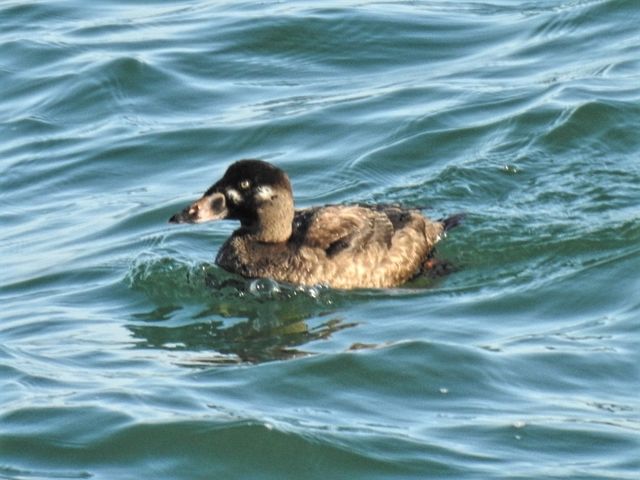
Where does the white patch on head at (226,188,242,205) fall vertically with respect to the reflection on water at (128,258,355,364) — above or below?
above

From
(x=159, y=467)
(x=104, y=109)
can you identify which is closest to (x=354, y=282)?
(x=159, y=467)

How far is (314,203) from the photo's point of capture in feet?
48.1

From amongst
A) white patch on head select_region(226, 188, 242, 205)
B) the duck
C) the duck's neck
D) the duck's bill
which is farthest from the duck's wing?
the duck's bill

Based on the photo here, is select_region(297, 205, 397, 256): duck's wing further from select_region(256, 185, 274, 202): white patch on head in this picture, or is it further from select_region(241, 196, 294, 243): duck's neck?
select_region(256, 185, 274, 202): white patch on head

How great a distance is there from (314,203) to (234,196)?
257 centimetres

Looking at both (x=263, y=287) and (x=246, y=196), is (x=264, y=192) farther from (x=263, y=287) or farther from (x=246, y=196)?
(x=263, y=287)

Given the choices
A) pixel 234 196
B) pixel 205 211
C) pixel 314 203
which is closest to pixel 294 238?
pixel 234 196

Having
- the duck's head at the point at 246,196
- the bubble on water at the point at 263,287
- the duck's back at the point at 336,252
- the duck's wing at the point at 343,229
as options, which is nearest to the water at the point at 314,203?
the bubble on water at the point at 263,287

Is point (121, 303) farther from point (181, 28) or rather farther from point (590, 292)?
point (181, 28)

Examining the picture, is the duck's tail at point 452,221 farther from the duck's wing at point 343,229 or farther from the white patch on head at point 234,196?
the white patch on head at point 234,196

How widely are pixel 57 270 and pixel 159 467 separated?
15.2ft

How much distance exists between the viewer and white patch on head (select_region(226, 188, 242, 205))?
39.8ft

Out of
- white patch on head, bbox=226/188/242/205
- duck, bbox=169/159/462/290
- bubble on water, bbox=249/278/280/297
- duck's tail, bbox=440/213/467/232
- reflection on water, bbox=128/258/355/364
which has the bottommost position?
reflection on water, bbox=128/258/355/364

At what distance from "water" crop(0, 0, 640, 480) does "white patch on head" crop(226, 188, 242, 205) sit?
639 mm
